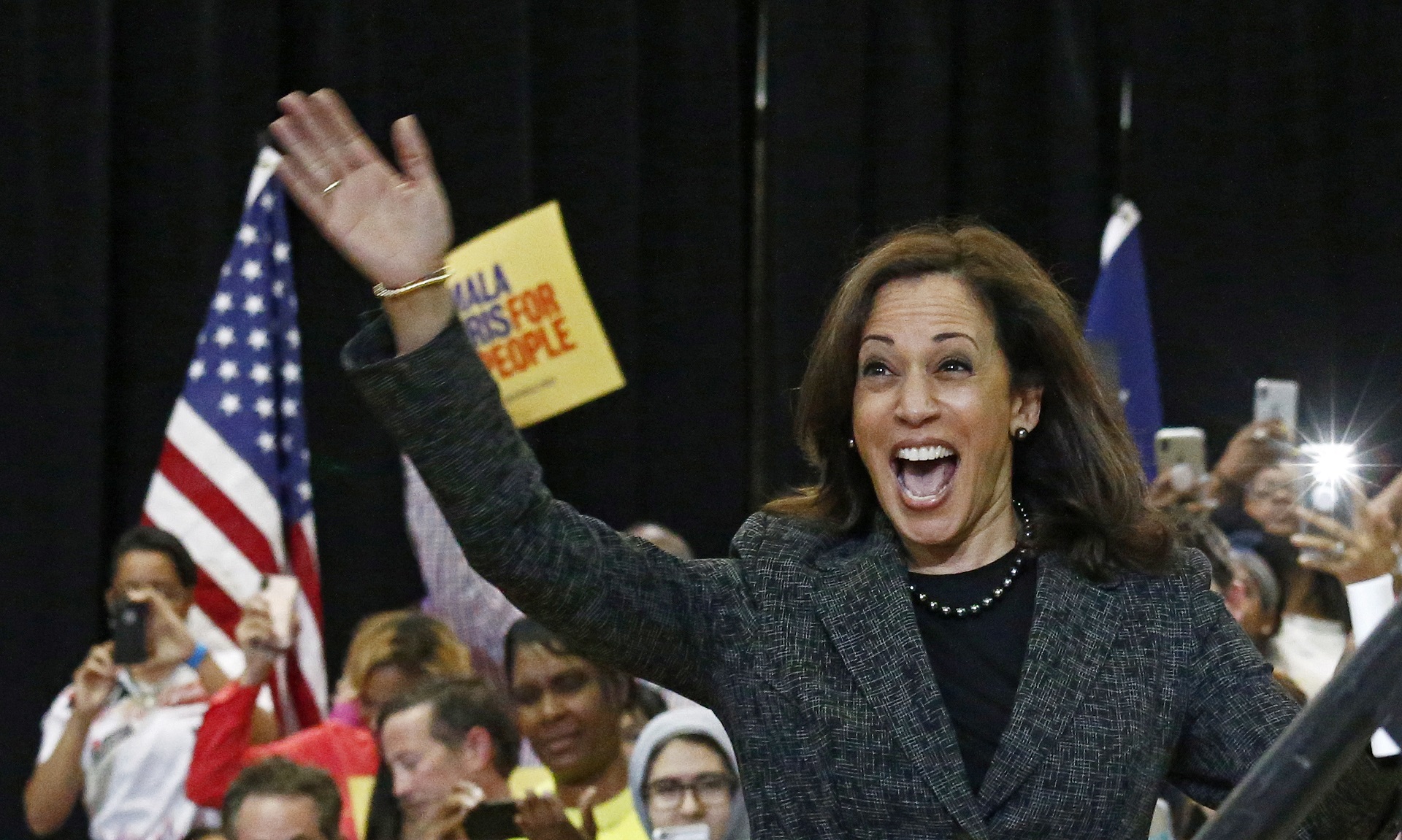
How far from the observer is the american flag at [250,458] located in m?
4.11

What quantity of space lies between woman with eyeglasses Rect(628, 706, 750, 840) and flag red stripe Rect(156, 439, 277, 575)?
59.4 inches

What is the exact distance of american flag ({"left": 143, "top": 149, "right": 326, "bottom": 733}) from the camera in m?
4.11

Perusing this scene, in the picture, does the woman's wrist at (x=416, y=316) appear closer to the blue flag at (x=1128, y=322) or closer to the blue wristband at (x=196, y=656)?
the blue wristband at (x=196, y=656)

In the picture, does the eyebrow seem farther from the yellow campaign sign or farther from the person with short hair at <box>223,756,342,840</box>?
the yellow campaign sign

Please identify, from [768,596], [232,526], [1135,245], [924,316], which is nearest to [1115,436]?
[924,316]

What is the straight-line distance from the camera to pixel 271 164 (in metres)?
4.27

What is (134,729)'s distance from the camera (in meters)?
3.40

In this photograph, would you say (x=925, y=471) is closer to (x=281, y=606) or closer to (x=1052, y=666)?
(x=1052, y=666)

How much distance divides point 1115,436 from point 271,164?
3.01m

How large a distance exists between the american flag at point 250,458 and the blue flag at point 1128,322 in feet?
6.80

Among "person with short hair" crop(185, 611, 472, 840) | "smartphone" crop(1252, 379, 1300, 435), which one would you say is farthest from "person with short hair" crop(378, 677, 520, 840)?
"smartphone" crop(1252, 379, 1300, 435)

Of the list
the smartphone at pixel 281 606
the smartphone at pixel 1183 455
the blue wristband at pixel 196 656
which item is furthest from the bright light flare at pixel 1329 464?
the blue wristband at pixel 196 656

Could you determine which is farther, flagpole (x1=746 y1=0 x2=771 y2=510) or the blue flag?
flagpole (x1=746 y1=0 x2=771 y2=510)

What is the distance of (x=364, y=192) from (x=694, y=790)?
1.78m
